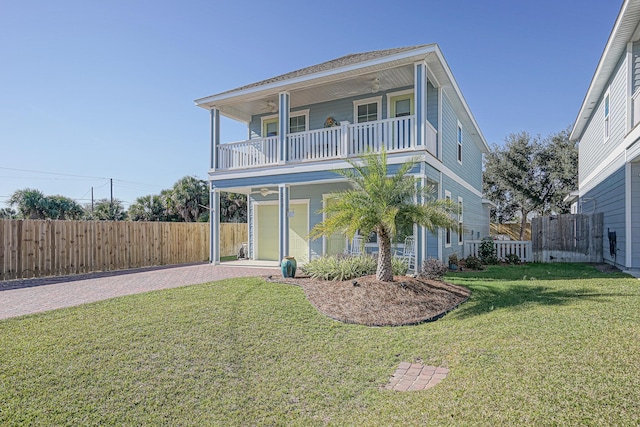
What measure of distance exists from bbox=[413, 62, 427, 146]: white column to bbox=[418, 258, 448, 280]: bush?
10.8 ft

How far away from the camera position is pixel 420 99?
31.3 feet

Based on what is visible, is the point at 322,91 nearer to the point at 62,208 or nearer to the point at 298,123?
the point at 298,123

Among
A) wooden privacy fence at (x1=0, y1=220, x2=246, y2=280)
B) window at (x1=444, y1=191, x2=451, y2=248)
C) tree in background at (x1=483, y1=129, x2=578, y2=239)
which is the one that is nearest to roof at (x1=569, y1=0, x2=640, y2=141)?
window at (x1=444, y1=191, x2=451, y2=248)

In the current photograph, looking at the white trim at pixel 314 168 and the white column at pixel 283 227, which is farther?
the white column at pixel 283 227

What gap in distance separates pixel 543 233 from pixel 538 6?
27.3ft

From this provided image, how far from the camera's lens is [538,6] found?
11523mm

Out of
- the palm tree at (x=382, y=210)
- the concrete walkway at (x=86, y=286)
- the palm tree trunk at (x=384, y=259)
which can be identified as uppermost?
the palm tree at (x=382, y=210)

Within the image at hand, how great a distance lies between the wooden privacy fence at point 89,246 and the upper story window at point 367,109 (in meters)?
9.34

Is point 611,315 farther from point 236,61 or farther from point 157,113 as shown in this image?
point 157,113

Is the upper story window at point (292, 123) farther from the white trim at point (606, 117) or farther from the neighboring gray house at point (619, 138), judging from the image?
the white trim at point (606, 117)

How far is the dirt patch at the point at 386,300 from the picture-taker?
5.99 m

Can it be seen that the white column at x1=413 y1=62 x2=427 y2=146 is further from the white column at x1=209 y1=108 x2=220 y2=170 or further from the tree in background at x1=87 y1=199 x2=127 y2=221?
the tree in background at x1=87 y1=199 x2=127 y2=221

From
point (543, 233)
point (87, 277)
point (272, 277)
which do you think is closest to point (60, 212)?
point (87, 277)

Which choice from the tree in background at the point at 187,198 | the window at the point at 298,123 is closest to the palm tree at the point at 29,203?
the tree in background at the point at 187,198
